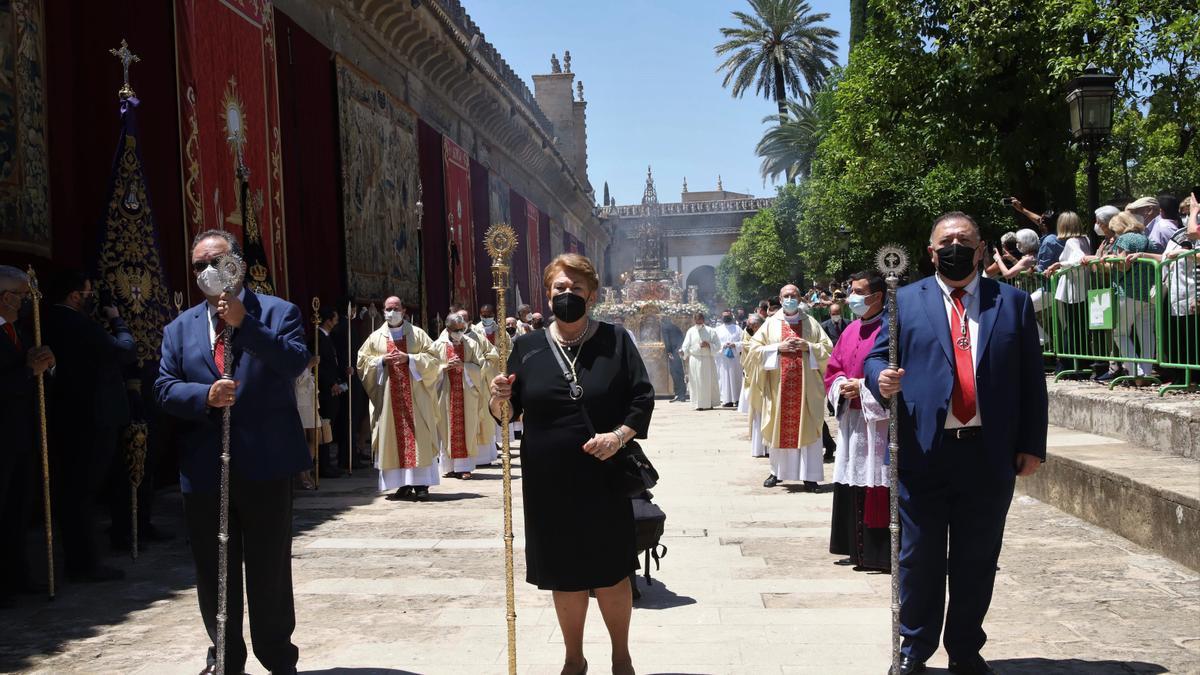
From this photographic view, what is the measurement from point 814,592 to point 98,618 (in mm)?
3860

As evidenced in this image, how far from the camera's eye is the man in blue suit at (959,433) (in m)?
4.56

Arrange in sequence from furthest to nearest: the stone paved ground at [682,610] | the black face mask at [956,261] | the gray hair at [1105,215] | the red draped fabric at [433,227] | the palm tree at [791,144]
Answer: the palm tree at [791,144], the red draped fabric at [433,227], the gray hair at [1105,215], the stone paved ground at [682,610], the black face mask at [956,261]

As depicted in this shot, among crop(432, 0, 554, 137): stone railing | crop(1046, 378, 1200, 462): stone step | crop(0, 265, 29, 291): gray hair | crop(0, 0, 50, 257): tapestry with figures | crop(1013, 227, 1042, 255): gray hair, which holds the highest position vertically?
crop(432, 0, 554, 137): stone railing

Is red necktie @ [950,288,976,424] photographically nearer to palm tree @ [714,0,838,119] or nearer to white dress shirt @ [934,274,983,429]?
white dress shirt @ [934,274,983,429]

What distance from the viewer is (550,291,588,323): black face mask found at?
454 cm

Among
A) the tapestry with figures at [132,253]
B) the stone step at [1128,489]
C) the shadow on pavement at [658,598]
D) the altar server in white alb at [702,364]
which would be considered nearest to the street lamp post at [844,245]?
the altar server in white alb at [702,364]

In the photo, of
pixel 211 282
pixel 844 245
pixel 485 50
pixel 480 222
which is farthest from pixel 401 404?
pixel 844 245

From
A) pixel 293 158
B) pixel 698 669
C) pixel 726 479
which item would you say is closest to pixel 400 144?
pixel 293 158

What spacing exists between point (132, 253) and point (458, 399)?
4973mm

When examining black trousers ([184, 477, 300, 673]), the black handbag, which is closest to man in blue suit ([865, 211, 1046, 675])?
the black handbag

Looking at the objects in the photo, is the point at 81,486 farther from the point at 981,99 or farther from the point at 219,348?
the point at 981,99

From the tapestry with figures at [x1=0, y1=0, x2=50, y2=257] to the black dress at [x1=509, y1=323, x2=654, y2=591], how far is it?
17.1 feet

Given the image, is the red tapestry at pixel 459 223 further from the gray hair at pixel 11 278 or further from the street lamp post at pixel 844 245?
the gray hair at pixel 11 278

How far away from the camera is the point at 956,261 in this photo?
470 centimetres
